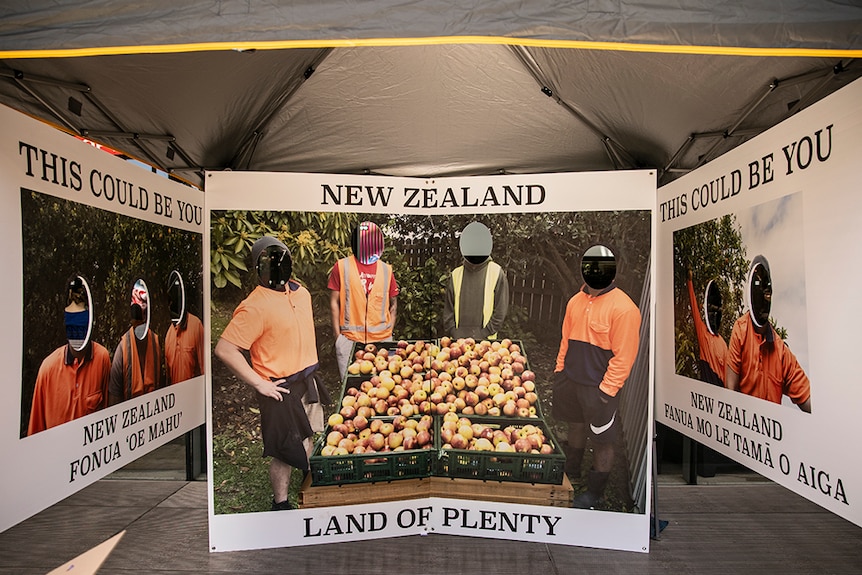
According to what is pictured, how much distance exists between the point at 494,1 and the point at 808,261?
65.0 inches

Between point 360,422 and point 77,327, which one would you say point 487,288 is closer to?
point 360,422

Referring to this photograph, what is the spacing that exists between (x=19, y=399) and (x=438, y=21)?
2021mm

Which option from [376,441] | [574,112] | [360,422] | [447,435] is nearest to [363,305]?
[360,422]

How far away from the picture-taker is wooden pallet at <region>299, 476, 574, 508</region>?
3100 mm

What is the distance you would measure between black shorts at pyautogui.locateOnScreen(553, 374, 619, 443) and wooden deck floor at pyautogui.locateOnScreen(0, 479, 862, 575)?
0.70 m

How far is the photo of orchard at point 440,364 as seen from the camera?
3.05 metres

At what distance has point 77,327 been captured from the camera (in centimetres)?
258

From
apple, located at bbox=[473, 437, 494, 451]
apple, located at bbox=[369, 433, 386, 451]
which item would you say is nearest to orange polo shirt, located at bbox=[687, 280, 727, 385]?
apple, located at bbox=[473, 437, 494, 451]

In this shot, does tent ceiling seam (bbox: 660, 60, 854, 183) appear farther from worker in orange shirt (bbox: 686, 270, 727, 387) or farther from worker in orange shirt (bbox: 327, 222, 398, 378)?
worker in orange shirt (bbox: 327, 222, 398, 378)

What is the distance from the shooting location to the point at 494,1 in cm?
A: 164

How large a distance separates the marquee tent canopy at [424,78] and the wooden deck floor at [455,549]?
7.28 ft

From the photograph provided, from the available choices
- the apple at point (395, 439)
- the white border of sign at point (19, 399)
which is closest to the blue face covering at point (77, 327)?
the white border of sign at point (19, 399)

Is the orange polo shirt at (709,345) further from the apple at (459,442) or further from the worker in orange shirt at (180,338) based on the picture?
the worker in orange shirt at (180,338)

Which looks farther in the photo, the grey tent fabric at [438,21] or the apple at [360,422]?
the apple at [360,422]
